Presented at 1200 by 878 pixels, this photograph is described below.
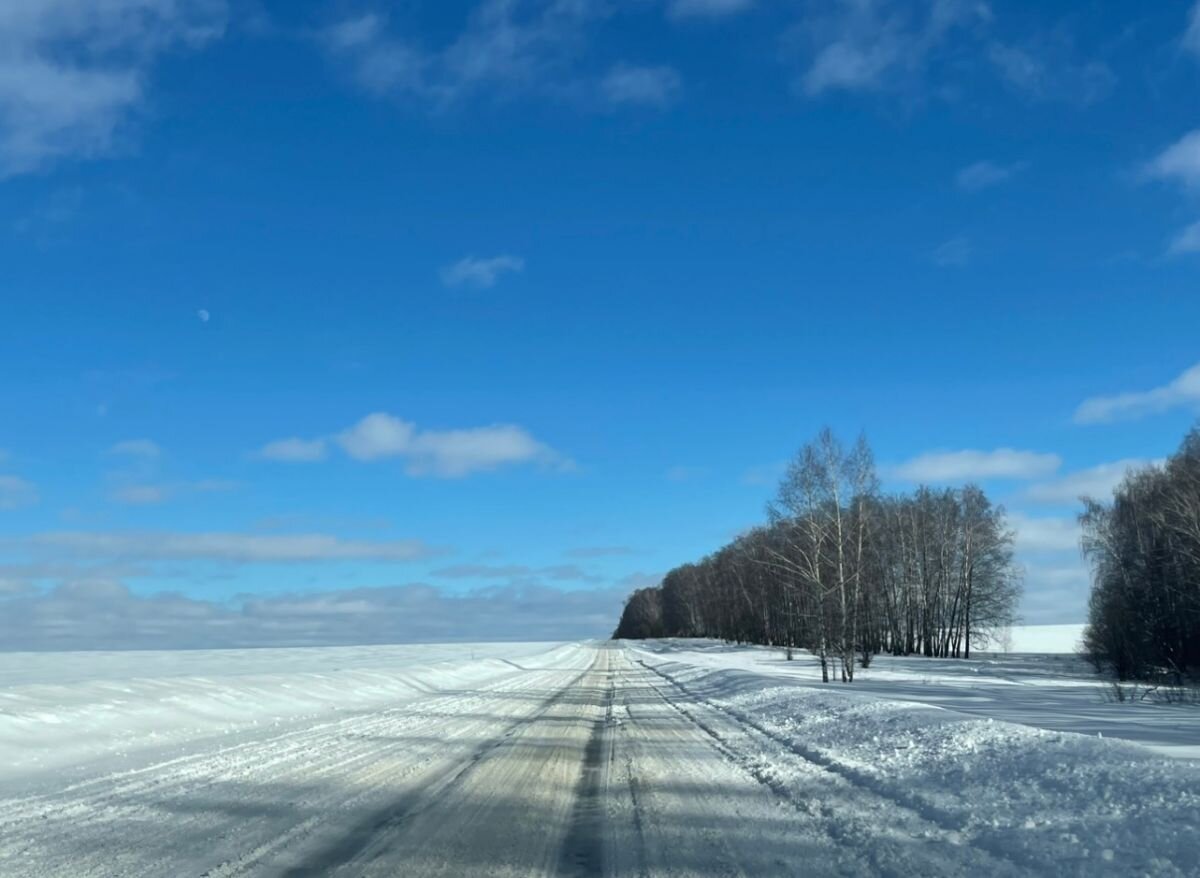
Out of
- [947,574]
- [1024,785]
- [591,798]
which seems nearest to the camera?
[1024,785]

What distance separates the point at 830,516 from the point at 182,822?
3018cm

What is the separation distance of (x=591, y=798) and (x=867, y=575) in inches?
1744

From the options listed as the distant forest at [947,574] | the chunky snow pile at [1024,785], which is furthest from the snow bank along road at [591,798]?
the distant forest at [947,574]

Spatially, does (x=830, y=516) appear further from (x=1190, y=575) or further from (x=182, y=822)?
(x=182, y=822)

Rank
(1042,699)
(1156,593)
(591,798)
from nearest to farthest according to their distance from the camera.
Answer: (591,798), (1042,699), (1156,593)

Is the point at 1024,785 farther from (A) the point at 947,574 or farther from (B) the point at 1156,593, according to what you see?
(A) the point at 947,574

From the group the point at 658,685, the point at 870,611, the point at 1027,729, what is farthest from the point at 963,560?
the point at 1027,729

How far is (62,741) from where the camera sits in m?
16.1

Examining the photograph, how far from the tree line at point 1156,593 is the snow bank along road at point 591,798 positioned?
2508 centimetres

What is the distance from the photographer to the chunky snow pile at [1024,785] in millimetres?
7105

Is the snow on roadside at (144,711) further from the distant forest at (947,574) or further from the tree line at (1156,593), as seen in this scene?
the tree line at (1156,593)

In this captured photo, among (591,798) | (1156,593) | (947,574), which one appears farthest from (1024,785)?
(947,574)

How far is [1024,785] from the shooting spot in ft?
31.4

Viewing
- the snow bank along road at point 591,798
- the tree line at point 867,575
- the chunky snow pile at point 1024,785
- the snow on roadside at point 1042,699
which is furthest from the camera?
the tree line at point 867,575
